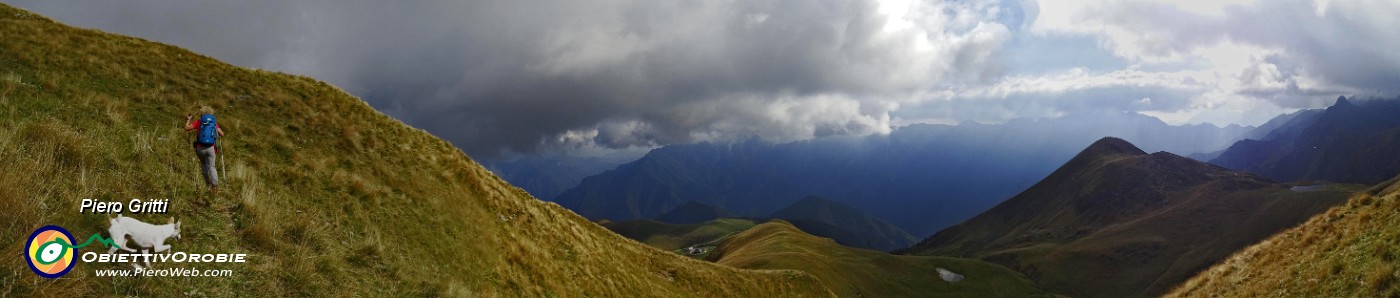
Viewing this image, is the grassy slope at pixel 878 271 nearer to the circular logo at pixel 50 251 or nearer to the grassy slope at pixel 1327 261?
the grassy slope at pixel 1327 261

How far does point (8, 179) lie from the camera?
10.7m

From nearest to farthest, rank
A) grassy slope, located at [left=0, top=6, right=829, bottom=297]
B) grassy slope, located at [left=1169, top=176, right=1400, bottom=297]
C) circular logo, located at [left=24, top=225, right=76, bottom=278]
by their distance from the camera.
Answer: circular logo, located at [left=24, top=225, right=76, bottom=278], grassy slope, located at [left=0, top=6, right=829, bottom=297], grassy slope, located at [left=1169, top=176, right=1400, bottom=297]

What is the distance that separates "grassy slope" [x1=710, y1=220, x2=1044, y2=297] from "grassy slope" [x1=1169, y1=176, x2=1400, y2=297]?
263ft

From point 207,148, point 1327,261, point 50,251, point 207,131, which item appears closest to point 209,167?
point 207,148

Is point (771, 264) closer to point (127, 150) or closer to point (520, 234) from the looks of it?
point (520, 234)


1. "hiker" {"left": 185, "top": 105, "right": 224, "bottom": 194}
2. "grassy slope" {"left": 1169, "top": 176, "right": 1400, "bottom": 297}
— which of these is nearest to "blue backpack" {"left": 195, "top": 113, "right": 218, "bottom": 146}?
"hiker" {"left": 185, "top": 105, "right": 224, "bottom": 194}

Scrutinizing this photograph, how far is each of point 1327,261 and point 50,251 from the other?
104ft

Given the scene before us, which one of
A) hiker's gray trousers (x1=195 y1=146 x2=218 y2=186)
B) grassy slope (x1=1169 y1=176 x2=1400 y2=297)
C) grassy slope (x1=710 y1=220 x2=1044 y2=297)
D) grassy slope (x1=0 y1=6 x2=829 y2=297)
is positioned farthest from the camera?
grassy slope (x1=710 y1=220 x2=1044 y2=297)

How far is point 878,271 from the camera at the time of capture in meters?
138

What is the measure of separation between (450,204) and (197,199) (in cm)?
1155

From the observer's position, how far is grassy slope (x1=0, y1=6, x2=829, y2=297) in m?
12.4

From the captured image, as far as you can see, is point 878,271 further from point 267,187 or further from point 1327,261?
point 267,187

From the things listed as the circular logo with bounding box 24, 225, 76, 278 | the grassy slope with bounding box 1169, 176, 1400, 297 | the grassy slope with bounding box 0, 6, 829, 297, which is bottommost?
the grassy slope with bounding box 1169, 176, 1400, 297

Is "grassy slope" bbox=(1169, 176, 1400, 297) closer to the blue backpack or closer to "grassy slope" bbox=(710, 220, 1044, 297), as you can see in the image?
the blue backpack
